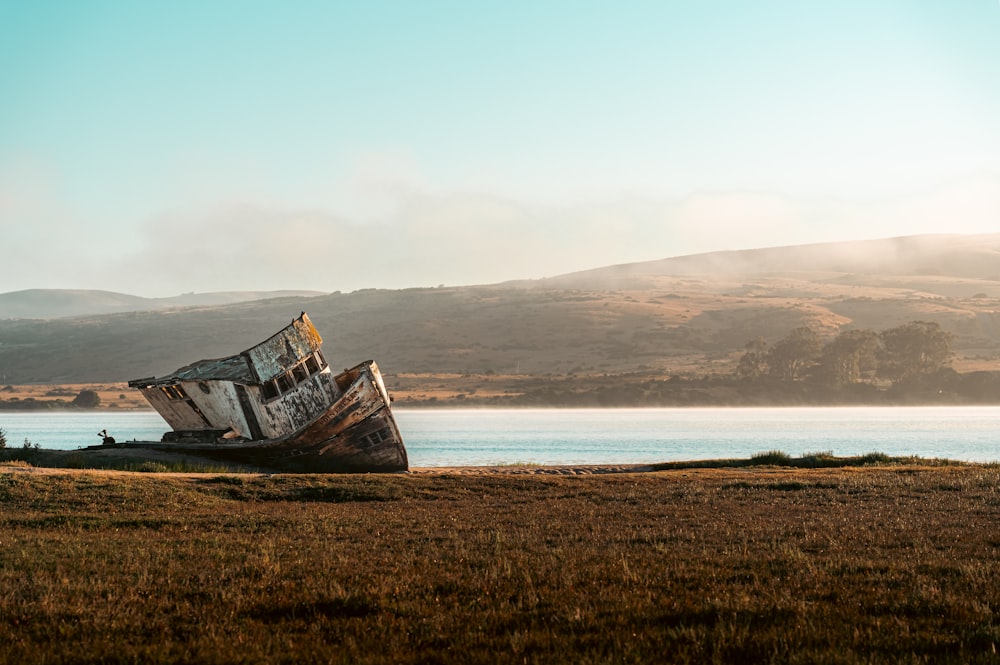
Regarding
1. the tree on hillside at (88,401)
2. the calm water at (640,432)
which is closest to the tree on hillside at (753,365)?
the calm water at (640,432)

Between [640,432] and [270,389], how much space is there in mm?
46481

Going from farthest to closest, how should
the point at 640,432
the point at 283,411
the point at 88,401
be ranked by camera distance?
the point at 88,401, the point at 640,432, the point at 283,411

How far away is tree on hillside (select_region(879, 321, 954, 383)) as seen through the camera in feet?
437

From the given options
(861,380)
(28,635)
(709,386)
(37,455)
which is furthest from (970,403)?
(28,635)

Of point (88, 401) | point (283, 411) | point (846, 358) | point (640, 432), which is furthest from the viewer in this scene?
point (88, 401)

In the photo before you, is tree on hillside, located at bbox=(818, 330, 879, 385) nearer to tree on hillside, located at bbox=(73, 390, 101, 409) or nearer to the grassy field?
tree on hillside, located at bbox=(73, 390, 101, 409)

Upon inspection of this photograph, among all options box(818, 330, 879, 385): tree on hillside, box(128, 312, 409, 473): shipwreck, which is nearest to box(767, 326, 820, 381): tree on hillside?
box(818, 330, 879, 385): tree on hillside

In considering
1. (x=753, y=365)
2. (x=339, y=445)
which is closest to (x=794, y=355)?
(x=753, y=365)

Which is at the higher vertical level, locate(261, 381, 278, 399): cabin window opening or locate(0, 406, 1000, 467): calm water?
locate(261, 381, 278, 399): cabin window opening

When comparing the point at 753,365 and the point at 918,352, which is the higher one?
the point at 918,352

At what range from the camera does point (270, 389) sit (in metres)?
44.3

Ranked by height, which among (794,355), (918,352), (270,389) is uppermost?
(270,389)

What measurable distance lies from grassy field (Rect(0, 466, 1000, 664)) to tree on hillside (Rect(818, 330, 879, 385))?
108460 mm

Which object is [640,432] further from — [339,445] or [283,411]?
[283,411]
